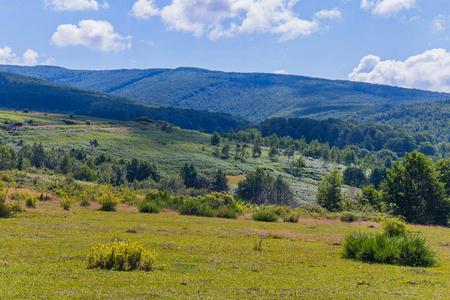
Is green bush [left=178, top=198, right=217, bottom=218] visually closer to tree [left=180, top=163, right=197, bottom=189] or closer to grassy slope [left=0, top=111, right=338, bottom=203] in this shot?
grassy slope [left=0, top=111, right=338, bottom=203]

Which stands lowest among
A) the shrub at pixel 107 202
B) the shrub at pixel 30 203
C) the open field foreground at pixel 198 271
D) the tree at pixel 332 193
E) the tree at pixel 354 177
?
the tree at pixel 354 177

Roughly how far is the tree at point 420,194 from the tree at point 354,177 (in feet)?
295

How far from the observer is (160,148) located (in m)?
132

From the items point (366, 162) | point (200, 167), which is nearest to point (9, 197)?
point (200, 167)

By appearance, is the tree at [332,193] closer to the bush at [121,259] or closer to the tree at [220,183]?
the tree at [220,183]

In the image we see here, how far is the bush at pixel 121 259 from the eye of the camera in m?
10.7

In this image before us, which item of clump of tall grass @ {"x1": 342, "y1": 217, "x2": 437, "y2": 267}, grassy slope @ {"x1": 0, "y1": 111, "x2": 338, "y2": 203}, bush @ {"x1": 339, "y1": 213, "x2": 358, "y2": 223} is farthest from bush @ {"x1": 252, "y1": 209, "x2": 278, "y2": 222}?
grassy slope @ {"x1": 0, "y1": 111, "x2": 338, "y2": 203}

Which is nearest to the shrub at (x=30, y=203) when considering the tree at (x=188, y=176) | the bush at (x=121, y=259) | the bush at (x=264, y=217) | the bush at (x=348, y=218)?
the bush at (x=121, y=259)

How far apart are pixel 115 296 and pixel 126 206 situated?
2495 centimetres

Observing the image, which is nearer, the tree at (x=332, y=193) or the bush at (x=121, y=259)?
the bush at (x=121, y=259)

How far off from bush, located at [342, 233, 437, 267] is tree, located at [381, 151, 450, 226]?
36.4 m

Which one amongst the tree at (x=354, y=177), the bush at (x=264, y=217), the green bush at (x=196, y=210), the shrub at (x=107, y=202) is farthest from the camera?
the tree at (x=354, y=177)

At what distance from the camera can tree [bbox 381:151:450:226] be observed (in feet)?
155

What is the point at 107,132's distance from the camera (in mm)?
142875
